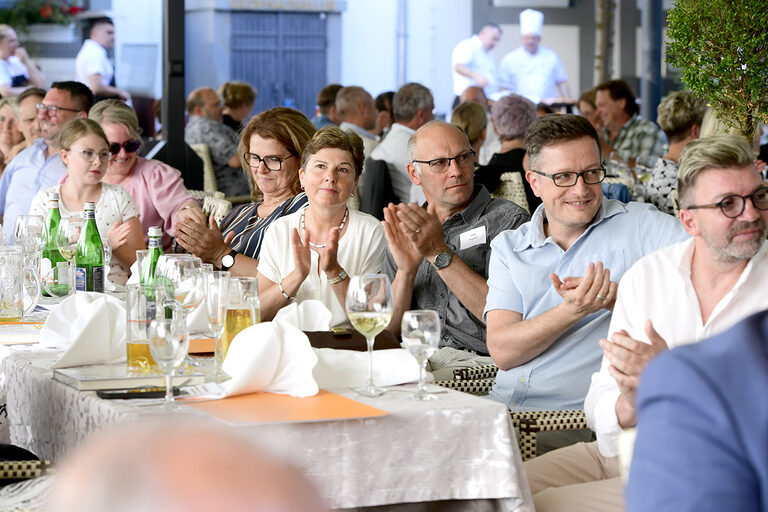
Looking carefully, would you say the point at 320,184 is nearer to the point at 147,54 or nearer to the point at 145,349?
the point at 145,349

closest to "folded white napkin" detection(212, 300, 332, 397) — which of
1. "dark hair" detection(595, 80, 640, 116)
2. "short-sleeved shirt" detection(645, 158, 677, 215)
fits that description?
"short-sleeved shirt" detection(645, 158, 677, 215)

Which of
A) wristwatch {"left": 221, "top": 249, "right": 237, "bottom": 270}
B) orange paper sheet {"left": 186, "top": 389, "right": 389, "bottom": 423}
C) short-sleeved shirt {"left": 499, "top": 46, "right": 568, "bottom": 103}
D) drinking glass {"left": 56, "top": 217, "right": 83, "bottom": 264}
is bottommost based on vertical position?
orange paper sheet {"left": 186, "top": 389, "right": 389, "bottom": 423}

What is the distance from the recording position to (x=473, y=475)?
6.32 feet

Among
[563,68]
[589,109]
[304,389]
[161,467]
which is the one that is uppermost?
[563,68]

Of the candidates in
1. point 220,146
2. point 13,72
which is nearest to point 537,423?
point 220,146

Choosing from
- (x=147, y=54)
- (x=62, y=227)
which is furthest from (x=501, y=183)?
(x=147, y=54)

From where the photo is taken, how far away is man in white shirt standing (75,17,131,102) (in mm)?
8062

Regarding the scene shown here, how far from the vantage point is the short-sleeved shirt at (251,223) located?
3873 millimetres

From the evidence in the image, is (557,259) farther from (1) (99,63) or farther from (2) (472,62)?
(2) (472,62)

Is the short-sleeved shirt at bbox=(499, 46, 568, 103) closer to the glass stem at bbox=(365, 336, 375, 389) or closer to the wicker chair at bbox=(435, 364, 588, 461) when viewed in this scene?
the wicker chair at bbox=(435, 364, 588, 461)

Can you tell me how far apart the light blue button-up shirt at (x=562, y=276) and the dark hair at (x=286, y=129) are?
51.8 inches

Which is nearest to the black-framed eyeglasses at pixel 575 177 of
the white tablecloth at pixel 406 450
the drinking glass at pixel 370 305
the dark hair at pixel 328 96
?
the drinking glass at pixel 370 305

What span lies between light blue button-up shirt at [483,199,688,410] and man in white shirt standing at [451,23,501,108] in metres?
8.50

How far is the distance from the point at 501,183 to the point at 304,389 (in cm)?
397
